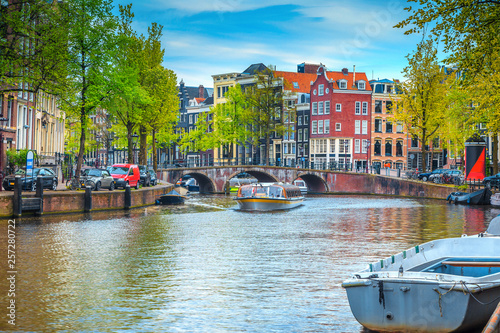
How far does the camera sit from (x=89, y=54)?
42.5m

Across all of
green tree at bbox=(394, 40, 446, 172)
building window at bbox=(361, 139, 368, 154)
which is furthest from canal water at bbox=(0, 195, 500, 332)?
building window at bbox=(361, 139, 368, 154)

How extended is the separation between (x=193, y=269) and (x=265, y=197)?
30.3 m

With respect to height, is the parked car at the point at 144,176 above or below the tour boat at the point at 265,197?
above

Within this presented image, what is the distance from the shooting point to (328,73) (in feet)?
326

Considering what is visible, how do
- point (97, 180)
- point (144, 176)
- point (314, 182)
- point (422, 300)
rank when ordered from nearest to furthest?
point (422, 300)
point (97, 180)
point (144, 176)
point (314, 182)

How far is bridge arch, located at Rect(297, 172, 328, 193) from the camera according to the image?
83500 millimetres

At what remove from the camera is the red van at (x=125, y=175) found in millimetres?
49338

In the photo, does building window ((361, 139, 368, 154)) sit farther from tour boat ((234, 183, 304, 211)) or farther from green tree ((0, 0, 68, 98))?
green tree ((0, 0, 68, 98))

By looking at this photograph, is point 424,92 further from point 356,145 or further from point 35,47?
point 35,47

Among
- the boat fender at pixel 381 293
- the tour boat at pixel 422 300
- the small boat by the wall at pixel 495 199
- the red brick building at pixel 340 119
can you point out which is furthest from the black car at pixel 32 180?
the red brick building at pixel 340 119

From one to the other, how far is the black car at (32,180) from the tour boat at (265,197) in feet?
45.4

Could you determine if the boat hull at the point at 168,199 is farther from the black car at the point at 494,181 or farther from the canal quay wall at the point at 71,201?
the black car at the point at 494,181

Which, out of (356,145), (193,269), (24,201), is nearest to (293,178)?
(356,145)

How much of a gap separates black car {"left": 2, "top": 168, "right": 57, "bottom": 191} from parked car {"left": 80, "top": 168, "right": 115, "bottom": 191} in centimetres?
197
